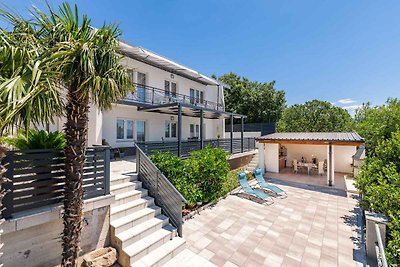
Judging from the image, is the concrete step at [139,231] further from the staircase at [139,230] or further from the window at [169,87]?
the window at [169,87]

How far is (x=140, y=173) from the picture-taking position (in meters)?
7.81

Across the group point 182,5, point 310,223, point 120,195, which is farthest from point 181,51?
point 310,223

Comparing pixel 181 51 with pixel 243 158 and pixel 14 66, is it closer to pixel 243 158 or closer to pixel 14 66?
pixel 243 158

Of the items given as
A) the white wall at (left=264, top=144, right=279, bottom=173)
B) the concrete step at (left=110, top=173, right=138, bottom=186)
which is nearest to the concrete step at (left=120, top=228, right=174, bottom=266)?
the concrete step at (left=110, top=173, right=138, bottom=186)

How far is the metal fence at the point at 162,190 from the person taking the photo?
6.30 metres

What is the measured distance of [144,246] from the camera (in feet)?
16.9

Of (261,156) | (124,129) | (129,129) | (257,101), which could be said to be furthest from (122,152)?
(257,101)

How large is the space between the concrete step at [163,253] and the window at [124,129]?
9820 millimetres

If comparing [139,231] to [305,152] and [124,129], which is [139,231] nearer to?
[124,129]

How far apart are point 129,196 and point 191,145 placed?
6.45m

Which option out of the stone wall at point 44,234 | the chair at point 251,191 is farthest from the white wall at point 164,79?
the chair at point 251,191

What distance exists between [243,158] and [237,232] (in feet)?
38.3

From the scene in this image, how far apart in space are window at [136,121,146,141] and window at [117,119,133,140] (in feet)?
1.72

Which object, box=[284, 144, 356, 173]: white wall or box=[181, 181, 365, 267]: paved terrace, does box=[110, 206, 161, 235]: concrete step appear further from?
box=[284, 144, 356, 173]: white wall
